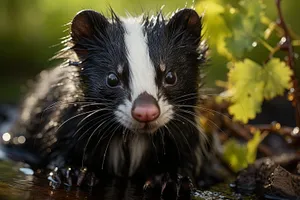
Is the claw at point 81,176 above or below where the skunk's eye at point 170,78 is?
below

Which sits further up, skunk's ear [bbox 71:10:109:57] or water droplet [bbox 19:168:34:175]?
skunk's ear [bbox 71:10:109:57]

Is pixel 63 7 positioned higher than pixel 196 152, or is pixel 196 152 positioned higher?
pixel 63 7

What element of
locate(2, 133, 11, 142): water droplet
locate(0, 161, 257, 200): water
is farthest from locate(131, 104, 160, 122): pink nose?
locate(2, 133, 11, 142): water droplet

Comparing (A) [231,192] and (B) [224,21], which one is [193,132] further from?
(B) [224,21]

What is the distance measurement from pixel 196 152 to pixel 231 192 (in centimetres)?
31

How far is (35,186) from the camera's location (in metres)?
3.09

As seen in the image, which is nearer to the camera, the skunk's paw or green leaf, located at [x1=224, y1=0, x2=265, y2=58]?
the skunk's paw

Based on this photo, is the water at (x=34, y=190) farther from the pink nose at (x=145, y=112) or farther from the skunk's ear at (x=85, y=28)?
the skunk's ear at (x=85, y=28)

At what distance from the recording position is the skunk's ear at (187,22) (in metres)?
3.48

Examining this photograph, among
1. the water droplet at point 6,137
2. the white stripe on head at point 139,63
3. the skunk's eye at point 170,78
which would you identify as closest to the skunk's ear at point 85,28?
the white stripe on head at point 139,63

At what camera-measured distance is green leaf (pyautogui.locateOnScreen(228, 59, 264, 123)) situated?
3482 mm

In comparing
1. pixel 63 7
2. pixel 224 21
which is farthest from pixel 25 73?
pixel 224 21

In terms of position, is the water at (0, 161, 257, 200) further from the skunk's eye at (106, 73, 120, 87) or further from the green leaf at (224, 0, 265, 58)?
the green leaf at (224, 0, 265, 58)

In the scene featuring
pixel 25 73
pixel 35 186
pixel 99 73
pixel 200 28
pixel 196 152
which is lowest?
pixel 35 186
